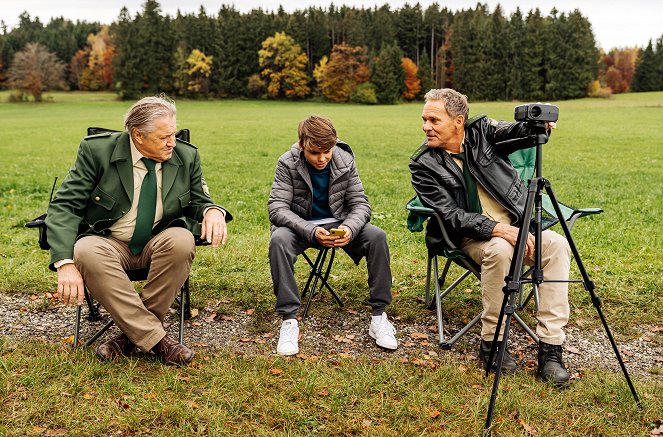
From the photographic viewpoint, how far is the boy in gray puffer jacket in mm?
4070

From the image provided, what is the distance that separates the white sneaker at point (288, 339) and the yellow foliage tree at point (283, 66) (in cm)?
6112

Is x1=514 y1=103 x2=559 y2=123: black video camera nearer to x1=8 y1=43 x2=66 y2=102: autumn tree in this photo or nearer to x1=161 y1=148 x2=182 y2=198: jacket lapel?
x1=161 y1=148 x2=182 y2=198: jacket lapel

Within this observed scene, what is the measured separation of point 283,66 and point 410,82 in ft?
44.4

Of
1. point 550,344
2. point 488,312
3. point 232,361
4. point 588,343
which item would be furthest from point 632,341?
point 232,361

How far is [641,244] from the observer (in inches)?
261

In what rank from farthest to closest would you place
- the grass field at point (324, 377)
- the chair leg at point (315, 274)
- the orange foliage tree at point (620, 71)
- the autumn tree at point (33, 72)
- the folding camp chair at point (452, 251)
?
the orange foliage tree at point (620, 71) < the autumn tree at point (33, 72) < the chair leg at point (315, 274) < the folding camp chair at point (452, 251) < the grass field at point (324, 377)

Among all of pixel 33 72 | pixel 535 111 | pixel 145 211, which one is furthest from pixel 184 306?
pixel 33 72

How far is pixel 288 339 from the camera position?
155 inches

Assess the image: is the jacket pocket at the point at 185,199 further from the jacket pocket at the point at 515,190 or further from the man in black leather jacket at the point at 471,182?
the jacket pocket at the point at 515,190

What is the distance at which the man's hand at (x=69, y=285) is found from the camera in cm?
347

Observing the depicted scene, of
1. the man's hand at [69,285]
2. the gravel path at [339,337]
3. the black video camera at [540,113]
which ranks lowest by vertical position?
the gravel path at [339,337]

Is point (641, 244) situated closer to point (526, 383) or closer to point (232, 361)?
point (526, 383)

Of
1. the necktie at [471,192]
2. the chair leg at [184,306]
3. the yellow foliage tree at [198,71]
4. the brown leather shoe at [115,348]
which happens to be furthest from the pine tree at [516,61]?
the brown leather shoe at [115,348]

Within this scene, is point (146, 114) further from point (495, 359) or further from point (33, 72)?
point (33, 72)
